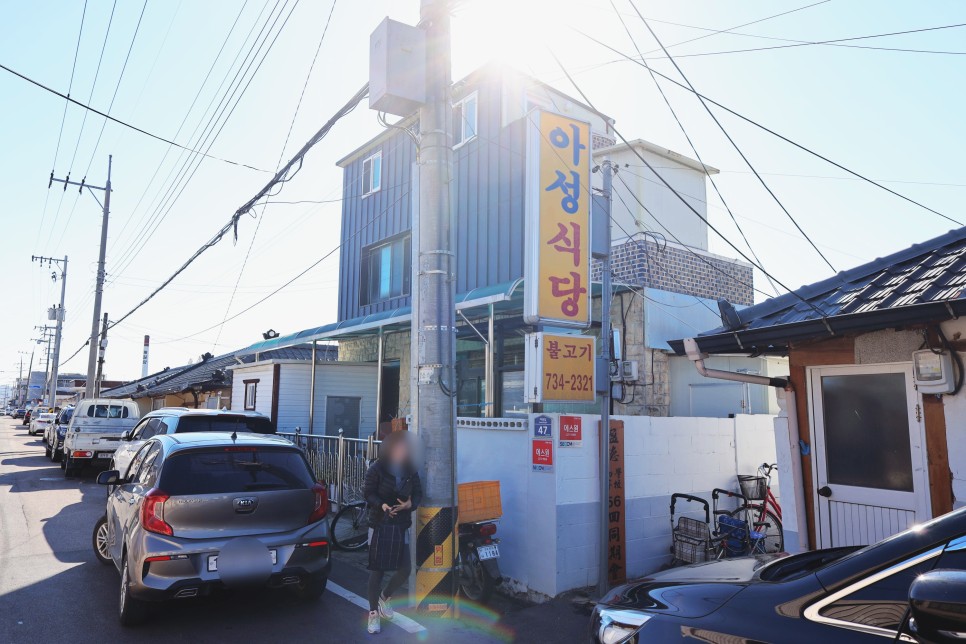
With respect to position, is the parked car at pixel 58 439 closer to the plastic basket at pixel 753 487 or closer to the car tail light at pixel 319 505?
the car tail light at pixel 319 505

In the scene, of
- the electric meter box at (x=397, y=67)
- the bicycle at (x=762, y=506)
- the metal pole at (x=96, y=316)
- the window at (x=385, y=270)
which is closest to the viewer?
the electric meter box at (x=397, y=67)

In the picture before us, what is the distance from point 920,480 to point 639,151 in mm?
8677

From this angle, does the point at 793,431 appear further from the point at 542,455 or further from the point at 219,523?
the point at 219,523

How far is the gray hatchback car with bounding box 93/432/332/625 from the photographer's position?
17.3 feet

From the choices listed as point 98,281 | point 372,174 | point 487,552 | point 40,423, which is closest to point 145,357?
point 40,423

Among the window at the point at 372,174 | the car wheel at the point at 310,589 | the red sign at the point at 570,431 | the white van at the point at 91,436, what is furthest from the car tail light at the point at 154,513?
the white van at the point at 91,436

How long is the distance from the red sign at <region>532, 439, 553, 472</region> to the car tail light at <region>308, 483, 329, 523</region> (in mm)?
2226

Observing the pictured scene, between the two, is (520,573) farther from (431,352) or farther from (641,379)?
(641,379)

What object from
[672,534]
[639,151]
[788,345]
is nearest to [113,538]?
[672,534]

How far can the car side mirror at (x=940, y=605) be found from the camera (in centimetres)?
194

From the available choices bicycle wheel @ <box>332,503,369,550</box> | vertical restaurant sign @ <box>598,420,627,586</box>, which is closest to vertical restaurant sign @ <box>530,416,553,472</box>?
vertical restaurant sign @ <box>598,420,627,586</box>

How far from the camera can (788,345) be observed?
6504 mm

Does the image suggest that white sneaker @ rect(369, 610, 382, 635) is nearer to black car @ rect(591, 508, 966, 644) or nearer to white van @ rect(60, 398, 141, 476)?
black car @ rect(591, 508, 966, 644)

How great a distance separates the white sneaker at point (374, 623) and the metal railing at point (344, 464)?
415 centimetres
